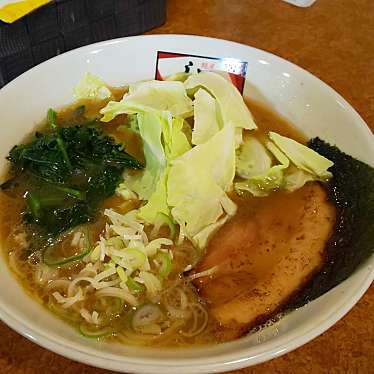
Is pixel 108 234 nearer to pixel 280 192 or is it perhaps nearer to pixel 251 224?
pixel 251 224

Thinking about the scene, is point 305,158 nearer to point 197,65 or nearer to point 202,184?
point 202,184

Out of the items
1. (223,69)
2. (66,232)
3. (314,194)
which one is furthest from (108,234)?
(223,69)

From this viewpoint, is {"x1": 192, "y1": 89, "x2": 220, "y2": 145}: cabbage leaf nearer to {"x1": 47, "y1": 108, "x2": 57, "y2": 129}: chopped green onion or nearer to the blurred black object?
{"x1": 47, "y1": 108, "x2": 57, "y2": 129}: chopped green onion

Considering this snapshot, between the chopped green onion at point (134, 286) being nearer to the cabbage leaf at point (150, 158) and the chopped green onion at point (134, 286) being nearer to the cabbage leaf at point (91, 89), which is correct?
the cabbage leaf at point (150, 158)

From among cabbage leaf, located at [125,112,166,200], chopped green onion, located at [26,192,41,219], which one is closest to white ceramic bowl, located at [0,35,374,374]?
chopped green onion, located at [26,192,41,219]

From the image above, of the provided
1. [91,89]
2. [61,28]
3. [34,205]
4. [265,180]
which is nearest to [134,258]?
[34,205]

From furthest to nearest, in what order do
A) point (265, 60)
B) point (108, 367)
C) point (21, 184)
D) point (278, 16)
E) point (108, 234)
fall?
point (278, 16)
point (265, 60)
point (21, 184)
point (108, 234)
point (108, 367)
